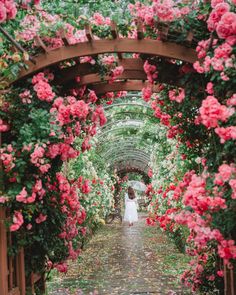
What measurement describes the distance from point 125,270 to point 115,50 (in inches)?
245

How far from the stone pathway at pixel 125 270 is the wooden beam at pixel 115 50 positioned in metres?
4.18

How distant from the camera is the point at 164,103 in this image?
619cm

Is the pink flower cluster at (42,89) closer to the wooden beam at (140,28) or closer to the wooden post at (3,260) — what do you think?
the wooden beam at (140,28)

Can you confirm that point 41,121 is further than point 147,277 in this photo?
No

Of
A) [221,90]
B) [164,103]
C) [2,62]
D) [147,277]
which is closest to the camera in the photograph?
[221,90]

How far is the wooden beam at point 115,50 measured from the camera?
4.41 m

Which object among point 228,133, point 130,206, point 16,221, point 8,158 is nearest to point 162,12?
point 228,133

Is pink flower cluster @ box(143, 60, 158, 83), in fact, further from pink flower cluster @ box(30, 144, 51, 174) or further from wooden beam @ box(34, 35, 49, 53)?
pink flower cluster @ box(30, 144, 51, 174)

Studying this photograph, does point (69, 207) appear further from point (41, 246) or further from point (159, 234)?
point (159, 234)

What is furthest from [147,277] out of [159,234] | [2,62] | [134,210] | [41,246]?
[134,210]

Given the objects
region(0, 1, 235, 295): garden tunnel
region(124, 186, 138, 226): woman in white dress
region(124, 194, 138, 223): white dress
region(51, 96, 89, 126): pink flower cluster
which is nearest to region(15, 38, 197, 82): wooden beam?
region(0, 1, 235, 295): garden tunnel

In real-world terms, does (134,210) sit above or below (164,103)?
below

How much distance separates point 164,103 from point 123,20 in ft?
5.70

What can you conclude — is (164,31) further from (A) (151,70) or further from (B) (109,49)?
(A) (151,70)
